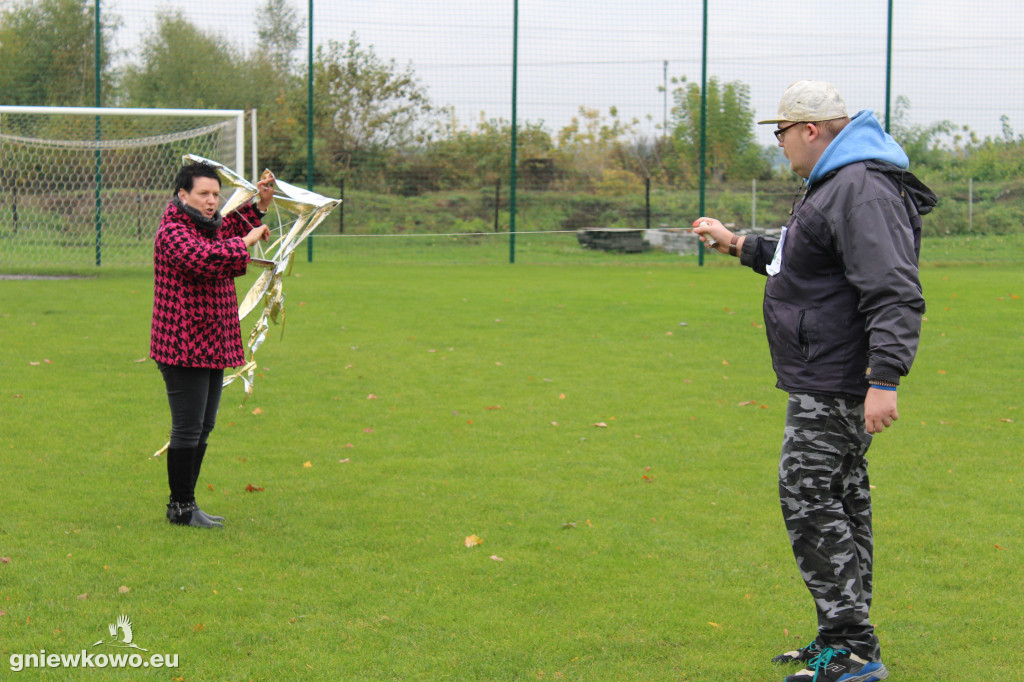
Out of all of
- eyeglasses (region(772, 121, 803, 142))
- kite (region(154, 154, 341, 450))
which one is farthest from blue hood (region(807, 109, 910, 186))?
kite (region(154, 154, 341, 450))

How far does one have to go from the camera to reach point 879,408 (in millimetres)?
3100

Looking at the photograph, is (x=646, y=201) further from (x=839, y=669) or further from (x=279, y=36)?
(x=839, y=669)

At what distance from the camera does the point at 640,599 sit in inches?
164

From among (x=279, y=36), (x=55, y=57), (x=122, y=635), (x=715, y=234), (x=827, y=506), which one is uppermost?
(x=279, y=36)

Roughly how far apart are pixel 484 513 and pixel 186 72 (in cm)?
1715

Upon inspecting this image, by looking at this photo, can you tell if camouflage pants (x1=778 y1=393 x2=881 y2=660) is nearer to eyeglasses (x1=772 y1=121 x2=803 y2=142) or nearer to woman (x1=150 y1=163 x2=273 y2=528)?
eyeglasses (x1=772 y1=121 x2=803 y2=142)

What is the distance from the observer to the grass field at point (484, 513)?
3.75 m

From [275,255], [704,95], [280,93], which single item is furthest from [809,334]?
[280,93]

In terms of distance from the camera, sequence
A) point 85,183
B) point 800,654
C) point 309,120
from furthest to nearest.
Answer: point 309,120, point 85,183, point 800,654

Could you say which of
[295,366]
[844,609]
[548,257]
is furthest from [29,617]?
[548,257]

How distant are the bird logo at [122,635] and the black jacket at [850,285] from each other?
2.45m

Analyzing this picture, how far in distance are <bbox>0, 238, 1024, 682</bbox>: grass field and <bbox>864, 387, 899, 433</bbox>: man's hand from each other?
1.00m

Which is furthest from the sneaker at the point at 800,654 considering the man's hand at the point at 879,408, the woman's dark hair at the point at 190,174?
the woman's dark hair at the point at 190,174

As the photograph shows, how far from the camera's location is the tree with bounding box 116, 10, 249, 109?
1933cm
